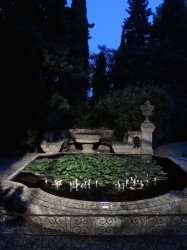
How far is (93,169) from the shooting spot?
25.9ft

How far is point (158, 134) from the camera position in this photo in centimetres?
1485

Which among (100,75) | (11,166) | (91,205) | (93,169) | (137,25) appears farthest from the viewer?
(137,25)

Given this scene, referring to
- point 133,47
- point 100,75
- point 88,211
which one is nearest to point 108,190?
point 88,211

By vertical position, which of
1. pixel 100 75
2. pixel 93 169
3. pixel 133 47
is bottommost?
pixel 93 169

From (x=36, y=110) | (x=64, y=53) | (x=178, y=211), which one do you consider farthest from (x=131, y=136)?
(x=178, y=211)

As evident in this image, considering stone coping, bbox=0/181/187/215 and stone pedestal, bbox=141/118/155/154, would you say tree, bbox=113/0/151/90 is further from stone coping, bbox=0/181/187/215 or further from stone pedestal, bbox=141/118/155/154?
stone coping, bbox=0/181/187/215

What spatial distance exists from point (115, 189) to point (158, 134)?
8875 millimetres

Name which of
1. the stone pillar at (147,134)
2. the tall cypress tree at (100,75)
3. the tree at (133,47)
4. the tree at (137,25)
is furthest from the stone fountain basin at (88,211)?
the tree at (137,25)

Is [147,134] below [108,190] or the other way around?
the other way around

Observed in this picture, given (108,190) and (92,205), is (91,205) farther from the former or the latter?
(108,190)

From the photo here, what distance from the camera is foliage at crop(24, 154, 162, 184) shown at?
7.30 meters

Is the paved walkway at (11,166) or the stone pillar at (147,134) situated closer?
the paved walkway at (11,166)

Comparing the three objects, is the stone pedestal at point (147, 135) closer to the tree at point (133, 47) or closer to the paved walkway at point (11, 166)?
the paved walkway at point (11, 166)

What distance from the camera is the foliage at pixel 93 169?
7.30 metres
